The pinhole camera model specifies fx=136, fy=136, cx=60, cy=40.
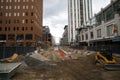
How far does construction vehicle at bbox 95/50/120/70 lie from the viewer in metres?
14.2

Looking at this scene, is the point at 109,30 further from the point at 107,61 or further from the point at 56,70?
the point at 56,70

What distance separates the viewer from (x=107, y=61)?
15203mm

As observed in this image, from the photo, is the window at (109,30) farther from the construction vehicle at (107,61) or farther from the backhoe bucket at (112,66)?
the backhoe bucket at (112,66)

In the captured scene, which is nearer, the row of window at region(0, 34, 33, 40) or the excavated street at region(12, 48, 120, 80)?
the excavated street at region(12, 48, 120, 80)

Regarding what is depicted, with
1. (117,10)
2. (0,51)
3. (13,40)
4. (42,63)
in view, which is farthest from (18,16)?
(42,63)

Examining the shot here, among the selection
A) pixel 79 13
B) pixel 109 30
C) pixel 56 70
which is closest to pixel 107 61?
pixel 56 70

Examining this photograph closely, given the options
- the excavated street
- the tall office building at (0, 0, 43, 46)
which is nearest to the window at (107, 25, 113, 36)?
the excavated street

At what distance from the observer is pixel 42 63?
55.4 ft

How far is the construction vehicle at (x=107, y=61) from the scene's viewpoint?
46.7ft

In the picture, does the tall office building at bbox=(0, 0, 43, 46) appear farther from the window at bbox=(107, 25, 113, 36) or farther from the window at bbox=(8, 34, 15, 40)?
the window at bbox=(107, 25, 113, 36)

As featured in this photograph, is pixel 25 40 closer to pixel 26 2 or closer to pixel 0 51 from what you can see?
pixel 26 2

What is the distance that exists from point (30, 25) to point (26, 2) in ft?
42.4

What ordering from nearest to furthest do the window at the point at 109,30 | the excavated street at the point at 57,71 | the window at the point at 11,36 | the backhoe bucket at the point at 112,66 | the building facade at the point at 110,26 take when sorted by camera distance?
1. the excavated street at the point at 57,71
2. the backhoe bucket at the point at 112,66
3. the building facade at the point at 110,26
4. the window at the point at 109,30
5. the window at the point at 11,36

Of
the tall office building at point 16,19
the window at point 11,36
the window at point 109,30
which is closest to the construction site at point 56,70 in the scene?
the window at point 109,30
